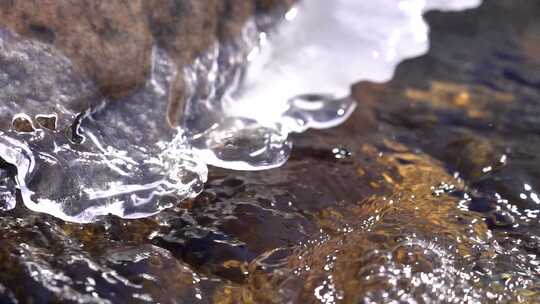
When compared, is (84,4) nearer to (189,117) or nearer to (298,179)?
(189,117)

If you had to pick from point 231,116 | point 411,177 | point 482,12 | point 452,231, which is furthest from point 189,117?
point 482,12

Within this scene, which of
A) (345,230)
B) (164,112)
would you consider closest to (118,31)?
(164,112)

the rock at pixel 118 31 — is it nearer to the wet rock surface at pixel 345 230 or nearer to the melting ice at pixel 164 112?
the melting ice at pixel 164 112

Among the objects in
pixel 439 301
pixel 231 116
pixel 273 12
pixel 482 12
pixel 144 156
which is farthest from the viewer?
pixel 482 12

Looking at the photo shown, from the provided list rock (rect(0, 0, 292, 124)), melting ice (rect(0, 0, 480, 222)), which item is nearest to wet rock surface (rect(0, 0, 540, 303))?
melting ice (rect(0, 0, 480, 222))

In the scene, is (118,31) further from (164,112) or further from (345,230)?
(345,230)

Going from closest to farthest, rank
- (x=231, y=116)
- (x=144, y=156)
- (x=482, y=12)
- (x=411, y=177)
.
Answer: (x=144, y=156) → (x=411, y=177) → (x=231, y=116) → (x=482, y=12)

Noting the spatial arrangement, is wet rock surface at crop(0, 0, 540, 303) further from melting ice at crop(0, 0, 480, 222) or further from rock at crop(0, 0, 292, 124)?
rock at crop(0, 0, 292, 124)
